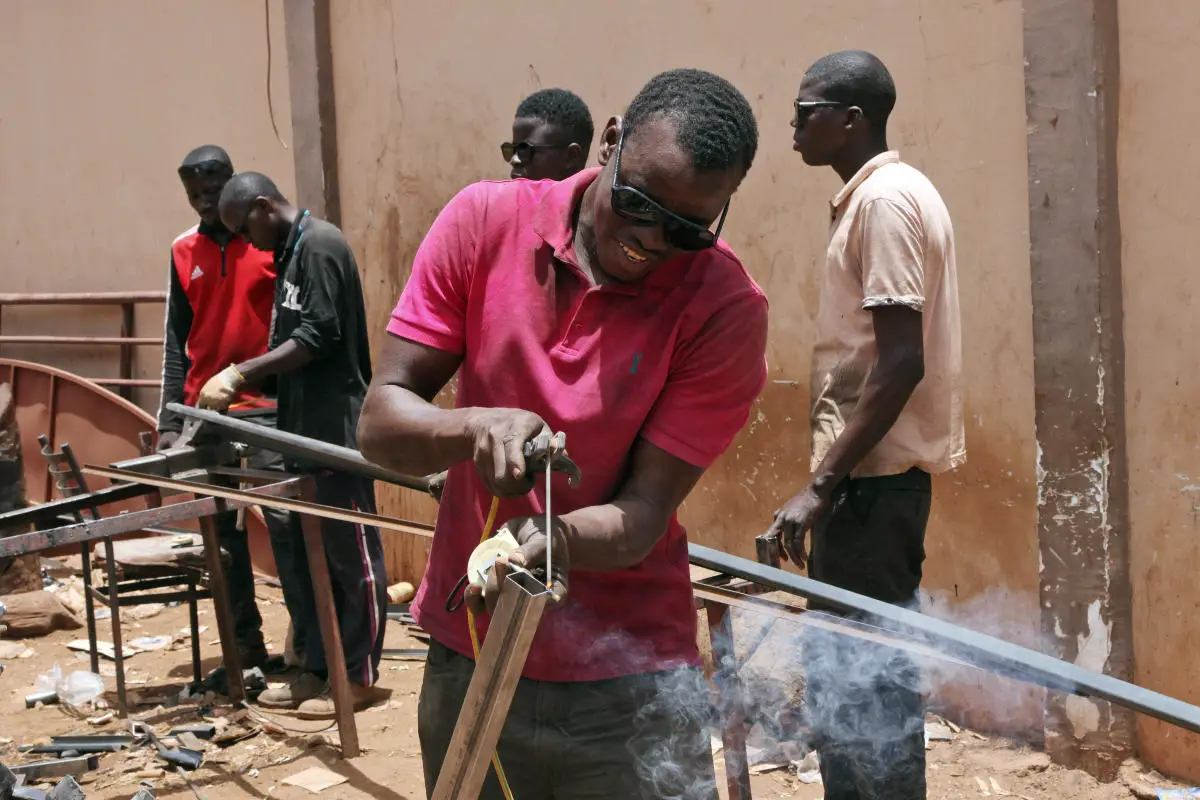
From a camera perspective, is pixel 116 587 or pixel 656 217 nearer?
pixel 656 217

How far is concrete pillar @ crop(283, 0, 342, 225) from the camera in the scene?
7.19m

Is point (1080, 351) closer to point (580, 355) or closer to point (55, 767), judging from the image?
point (580, 355)

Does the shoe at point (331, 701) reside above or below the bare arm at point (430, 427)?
below

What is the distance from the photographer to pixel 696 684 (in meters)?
2.40

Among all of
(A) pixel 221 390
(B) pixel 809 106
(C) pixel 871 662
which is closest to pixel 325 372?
(A) pixel 221 390

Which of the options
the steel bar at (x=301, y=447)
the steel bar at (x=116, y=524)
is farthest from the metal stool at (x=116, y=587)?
the steel bar at (x=301, y=447)

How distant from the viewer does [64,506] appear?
14.9 feet

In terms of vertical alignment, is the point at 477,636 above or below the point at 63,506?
above

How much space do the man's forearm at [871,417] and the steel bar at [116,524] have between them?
191 centimetres

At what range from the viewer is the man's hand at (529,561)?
1.84m

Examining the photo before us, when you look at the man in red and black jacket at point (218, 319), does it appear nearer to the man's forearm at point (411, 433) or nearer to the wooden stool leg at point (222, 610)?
the wooden stool leg at point (222, 610)

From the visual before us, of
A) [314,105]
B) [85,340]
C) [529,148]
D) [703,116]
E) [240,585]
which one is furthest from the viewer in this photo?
[85,340]

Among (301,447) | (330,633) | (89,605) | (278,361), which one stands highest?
(278,361)

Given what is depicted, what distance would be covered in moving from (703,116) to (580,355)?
45 cm
